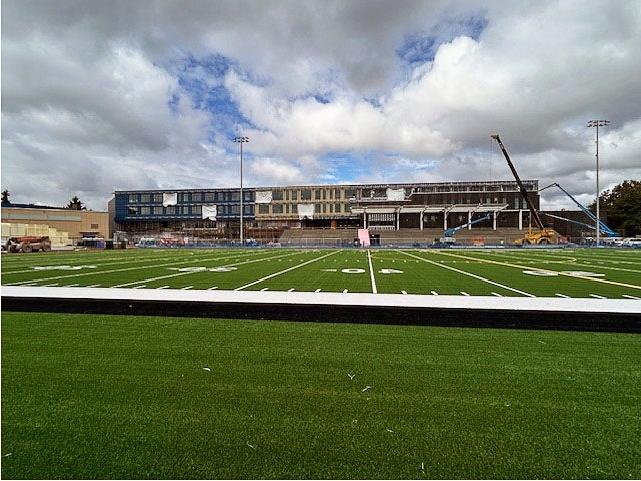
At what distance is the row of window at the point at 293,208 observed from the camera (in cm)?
9206

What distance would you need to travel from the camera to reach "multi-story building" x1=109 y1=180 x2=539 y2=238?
8700 centimetres

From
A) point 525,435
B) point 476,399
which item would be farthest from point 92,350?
point 525,435

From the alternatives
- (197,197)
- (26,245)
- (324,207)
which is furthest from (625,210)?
(26,245)

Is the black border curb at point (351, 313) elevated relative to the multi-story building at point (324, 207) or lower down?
lower down

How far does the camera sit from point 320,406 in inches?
158

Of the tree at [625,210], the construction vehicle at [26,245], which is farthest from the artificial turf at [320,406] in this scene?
the tree at [625,210]

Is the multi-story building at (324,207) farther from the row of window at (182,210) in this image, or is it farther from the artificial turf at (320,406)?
the artificial turf at (320,406)

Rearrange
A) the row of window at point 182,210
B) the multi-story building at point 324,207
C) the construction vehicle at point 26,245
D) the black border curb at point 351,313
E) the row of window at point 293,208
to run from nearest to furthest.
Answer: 1. the black border curb at point 351,313
2. the construction vehicle at point 26,245
3. the multi-story building at point 324,207
4. the row of window at point 293,208
5. the row of window at point 182,210

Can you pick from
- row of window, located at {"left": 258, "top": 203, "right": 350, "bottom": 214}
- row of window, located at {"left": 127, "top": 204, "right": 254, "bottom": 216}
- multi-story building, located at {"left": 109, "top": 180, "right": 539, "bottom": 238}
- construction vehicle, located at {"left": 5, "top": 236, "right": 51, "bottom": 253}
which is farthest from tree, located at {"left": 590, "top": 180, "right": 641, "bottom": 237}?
construction vehicle, located at {"left": 5, "top": 236, "right": 51, "bottom": 253}

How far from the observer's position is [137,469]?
3000mm

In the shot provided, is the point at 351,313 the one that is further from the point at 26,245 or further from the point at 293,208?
the point at 293,208

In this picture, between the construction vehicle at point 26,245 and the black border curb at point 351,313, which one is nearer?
the black border curb at point 351,313

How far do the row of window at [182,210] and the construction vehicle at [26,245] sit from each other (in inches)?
1974

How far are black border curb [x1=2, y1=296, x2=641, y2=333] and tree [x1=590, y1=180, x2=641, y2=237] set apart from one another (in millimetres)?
107603
